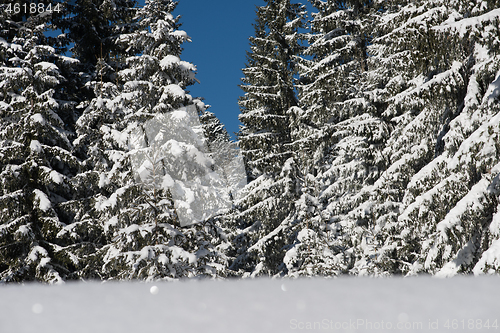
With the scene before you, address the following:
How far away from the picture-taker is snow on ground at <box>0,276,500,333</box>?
166cm

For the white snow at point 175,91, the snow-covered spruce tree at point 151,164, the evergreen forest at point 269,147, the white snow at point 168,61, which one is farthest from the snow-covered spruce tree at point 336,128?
the white snow at point 168,61

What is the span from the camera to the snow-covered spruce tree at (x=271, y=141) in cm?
1661

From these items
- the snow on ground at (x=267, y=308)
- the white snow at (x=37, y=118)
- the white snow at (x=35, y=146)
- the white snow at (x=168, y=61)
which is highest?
the white snow at (x=168, y=61)

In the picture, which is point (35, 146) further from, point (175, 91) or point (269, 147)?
point (269, 147)

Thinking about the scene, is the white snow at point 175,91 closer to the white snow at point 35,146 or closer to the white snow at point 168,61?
the white snow at point 168,61

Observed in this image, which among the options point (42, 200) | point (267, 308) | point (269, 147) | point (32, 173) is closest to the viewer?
point (267, 308)

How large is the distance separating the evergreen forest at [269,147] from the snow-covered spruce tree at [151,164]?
2.4 inches

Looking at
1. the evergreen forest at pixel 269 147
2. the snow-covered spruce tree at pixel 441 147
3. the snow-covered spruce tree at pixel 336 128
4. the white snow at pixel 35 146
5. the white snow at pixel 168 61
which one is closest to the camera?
the snow-covered spruce tree at pixel 441 147

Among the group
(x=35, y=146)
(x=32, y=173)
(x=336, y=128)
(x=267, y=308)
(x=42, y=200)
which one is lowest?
(x=267, y=308)

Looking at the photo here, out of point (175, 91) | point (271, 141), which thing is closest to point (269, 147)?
point (271, 141)

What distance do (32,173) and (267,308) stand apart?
14161 mm

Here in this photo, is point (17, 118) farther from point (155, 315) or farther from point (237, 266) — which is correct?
point (155, 315)

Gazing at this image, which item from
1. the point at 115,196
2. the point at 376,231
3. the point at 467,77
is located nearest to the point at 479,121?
the point at 467,77

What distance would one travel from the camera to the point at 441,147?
1116 cm
